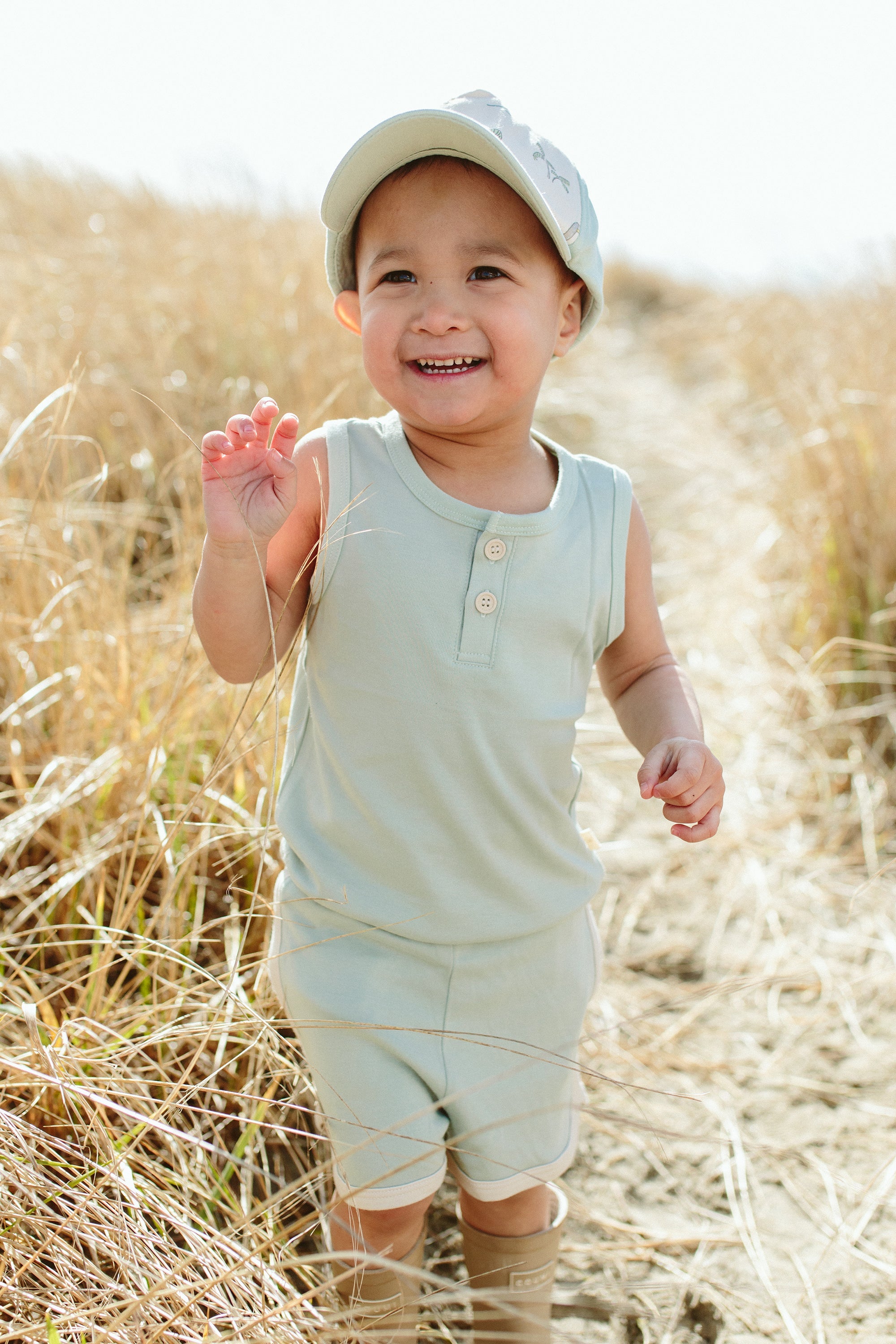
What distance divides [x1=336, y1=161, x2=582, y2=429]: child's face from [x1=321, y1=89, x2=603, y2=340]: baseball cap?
0.03 m

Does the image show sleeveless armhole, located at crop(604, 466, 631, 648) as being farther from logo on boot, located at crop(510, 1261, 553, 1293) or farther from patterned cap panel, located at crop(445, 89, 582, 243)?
logo on boot, located at crop(510, 1261, 553, 1293)

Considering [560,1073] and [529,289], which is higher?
[529,289]

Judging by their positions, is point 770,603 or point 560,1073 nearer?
point 560,1073

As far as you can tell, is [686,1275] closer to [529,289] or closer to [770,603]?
[529,289]

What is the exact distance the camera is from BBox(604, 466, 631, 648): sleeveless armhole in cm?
139

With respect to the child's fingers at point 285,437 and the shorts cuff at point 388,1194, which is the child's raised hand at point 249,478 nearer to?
the child's fingers at point 285,437

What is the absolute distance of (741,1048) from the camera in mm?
2051

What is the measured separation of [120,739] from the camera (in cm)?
186

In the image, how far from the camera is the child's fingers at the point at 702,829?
50.4 inches

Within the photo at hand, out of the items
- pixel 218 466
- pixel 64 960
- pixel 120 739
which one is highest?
pixel 218 466

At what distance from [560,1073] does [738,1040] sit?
34.5 inches

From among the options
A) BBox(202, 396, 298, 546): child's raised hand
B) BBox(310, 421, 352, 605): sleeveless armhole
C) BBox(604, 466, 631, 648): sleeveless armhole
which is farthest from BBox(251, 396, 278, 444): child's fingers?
BBox(604, 466, 631, 648): sleeveless armhole

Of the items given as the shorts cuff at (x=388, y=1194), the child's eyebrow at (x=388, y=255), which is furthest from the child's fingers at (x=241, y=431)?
the shorts cuff at (x=388, y=1194)

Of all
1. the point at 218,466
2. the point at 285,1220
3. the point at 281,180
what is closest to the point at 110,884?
the point at 285,1220
